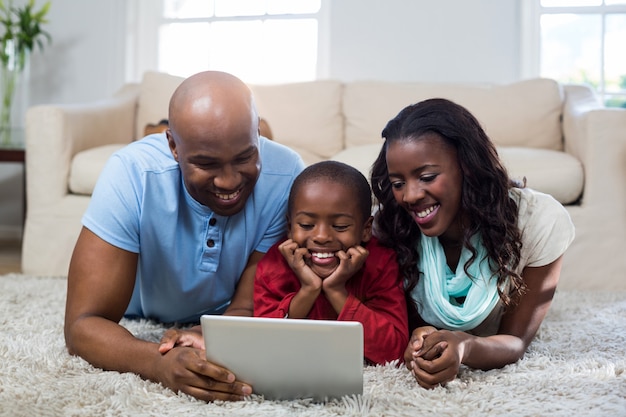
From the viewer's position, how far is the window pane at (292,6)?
13.6 ft

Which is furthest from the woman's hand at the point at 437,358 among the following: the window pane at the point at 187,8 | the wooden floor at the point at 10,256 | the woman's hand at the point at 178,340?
the window pane at the point at 187,8

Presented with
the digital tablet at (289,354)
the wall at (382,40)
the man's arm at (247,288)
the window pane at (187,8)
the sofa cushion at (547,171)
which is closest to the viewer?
the digital tablet at (289,354)

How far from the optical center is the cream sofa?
282 centimetres

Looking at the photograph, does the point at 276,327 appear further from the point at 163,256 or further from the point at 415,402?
the point at 163,256

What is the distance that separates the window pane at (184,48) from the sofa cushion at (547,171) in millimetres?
1708

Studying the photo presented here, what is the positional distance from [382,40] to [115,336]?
277cm

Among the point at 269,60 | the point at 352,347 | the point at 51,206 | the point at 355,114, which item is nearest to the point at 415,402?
the point at 352,347

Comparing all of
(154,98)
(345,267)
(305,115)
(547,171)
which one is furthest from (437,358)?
(154,98)

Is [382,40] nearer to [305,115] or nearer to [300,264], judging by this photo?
[305,115]

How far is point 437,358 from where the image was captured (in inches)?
55.1

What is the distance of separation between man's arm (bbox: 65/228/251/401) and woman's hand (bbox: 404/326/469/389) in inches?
13.0

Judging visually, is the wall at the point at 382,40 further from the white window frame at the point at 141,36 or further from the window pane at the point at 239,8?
the window pane at the point at 239,8

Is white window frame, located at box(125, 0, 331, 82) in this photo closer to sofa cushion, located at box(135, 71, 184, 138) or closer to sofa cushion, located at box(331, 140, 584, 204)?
sofa cushion, located at box(135, 71, 184, 138)

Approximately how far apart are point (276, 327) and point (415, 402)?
→ 30 cm
